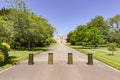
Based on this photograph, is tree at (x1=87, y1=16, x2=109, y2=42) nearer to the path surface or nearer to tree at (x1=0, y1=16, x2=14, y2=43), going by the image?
tree at (x1=0, y1=16, x2=14, y2=43)

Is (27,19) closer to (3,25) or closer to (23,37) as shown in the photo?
(23,37)

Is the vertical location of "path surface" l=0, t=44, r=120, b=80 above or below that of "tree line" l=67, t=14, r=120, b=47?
below

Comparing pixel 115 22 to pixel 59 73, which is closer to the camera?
pixel 59 73

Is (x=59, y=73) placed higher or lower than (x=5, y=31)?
lower

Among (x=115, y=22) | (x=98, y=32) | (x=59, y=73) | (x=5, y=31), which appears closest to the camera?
(x=59, y=73)

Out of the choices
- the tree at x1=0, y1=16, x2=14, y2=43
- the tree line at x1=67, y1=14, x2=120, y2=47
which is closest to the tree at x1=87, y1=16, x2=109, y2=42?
the tree line at x1=67, y1=14, x2=120, y2=47

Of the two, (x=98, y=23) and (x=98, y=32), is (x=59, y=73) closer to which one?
(x=98, y=32)

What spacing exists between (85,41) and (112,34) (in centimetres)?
2405

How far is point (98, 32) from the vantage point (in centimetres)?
6538

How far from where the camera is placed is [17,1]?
158 ft

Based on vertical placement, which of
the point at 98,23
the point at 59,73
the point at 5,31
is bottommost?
the point at 59,73

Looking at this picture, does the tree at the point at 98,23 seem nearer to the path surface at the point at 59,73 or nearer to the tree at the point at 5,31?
the tree at the point at 5,31

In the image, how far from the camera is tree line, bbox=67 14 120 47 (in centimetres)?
6246

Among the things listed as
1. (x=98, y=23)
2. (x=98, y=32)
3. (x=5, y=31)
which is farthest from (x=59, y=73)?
(x=98, y=23)
